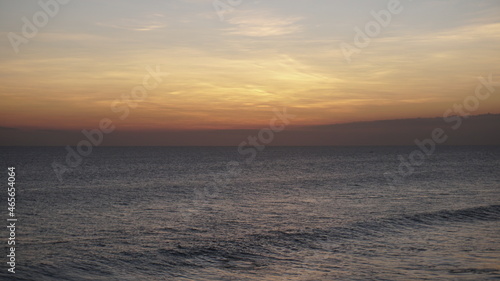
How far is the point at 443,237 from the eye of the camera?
2655 centimetres

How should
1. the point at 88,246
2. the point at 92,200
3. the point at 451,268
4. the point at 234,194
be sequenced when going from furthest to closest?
the point at 234,194 < the point at 92,200 < the point at 88,246 < the point at 451,268

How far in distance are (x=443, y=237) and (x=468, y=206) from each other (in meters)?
15.2

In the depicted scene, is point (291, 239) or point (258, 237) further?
point (258, 237)

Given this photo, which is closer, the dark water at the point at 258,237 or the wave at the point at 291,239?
the dark water at the point at 258,237

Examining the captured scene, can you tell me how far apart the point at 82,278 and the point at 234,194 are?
32.8 meters

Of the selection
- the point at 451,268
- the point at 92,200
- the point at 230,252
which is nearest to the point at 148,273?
the point at 230,252

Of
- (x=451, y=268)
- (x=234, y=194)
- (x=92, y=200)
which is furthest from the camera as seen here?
(x=234, y=194)

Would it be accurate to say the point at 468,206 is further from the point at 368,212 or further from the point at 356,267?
the point at 356,267

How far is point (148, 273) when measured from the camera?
20328mm

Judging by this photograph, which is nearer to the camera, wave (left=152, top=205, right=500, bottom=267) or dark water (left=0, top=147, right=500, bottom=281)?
dark water (left=0, top=147, right=500, bottom=281)

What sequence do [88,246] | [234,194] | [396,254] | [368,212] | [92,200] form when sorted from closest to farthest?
1. [396,254]
2. [88,246]
3. [368,212]
4. [92,200]
5. [234,194]

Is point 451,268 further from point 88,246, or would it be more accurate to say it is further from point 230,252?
point 88,246

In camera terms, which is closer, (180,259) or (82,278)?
(82,278)

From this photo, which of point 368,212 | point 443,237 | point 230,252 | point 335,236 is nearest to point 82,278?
point 230,252
